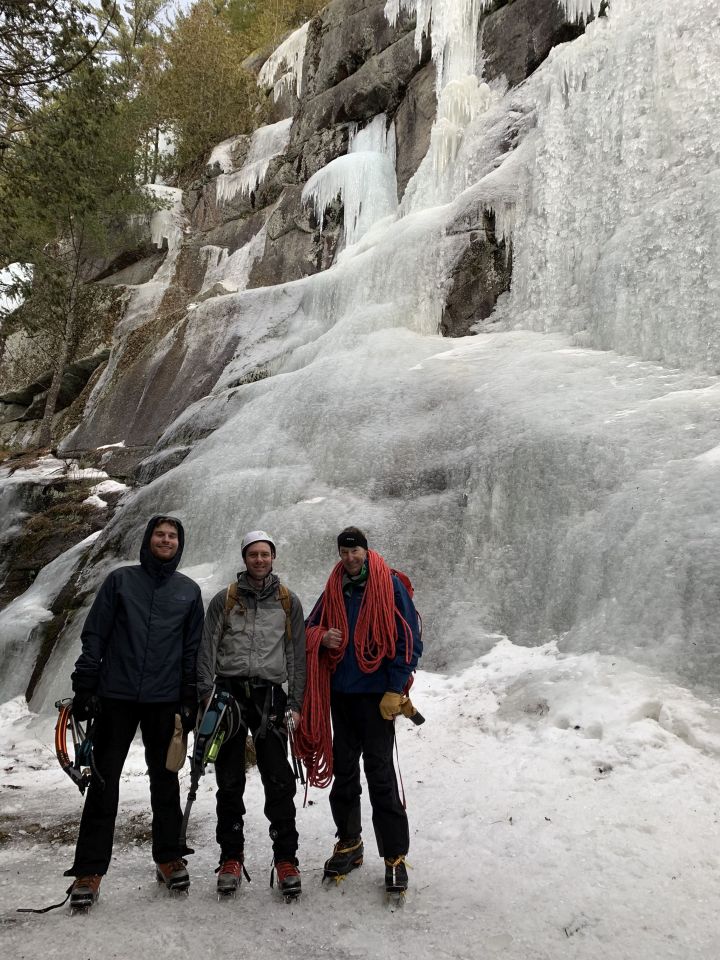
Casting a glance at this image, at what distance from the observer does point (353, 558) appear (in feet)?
12.2

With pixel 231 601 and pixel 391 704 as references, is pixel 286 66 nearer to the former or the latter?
pixel 231 601

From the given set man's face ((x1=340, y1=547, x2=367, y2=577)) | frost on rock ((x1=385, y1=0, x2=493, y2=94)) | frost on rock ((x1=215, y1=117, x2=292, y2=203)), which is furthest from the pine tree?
man's face ((x1=340, y1=547, x2=367, y2=577))

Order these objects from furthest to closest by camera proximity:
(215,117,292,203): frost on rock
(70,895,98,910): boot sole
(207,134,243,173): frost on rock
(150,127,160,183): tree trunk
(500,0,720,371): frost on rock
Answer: (150,127,160,183): tree trunk < (207,134,243,173): frost on rock < (215,117,292,203): frost on rock < (500,0,720,371): frost on rock < (70,895,98,910): boot sole

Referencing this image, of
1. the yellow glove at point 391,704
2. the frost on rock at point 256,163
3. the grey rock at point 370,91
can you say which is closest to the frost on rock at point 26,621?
the yellow glove at point 391,704

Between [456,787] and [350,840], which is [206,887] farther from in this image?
[456,787]

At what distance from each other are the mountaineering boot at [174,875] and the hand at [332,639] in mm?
1152

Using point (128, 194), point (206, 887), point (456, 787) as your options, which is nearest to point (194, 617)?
point (206, 887)

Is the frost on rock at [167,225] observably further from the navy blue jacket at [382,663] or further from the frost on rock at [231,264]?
the navy blue jacket at [382,663]

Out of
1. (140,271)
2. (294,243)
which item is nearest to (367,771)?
(294,243)

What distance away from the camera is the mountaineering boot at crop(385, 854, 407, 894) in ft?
10.8

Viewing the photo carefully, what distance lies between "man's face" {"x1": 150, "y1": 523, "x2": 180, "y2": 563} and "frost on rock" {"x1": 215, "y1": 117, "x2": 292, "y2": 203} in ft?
67.6

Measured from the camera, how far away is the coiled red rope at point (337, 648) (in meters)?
3.60

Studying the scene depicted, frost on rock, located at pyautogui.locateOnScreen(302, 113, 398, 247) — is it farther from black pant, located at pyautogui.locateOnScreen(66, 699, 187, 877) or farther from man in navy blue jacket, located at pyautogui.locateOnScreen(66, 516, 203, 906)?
black pant, located at pyautogui.locateOnScreen(66, 699, 187, 877)

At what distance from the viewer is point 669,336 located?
7832mm
